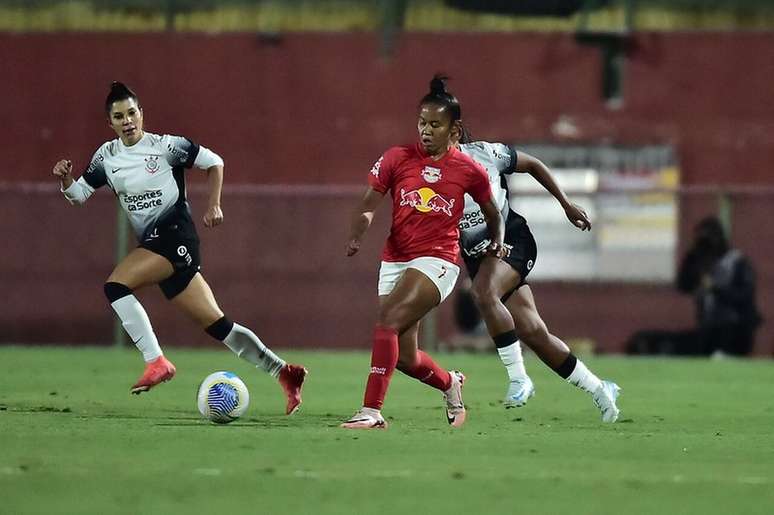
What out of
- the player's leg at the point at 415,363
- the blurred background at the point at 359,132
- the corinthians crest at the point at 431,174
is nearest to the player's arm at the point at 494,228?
the corinthians crest at the point at 431,174

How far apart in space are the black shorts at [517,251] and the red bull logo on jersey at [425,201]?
1441 millimetres

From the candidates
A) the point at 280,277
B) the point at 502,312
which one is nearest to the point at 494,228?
the point at 502,312

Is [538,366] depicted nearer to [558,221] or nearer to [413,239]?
[558,221]

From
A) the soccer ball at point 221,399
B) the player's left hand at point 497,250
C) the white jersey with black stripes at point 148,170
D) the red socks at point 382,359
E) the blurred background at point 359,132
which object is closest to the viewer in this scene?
the red socks at point 382,359

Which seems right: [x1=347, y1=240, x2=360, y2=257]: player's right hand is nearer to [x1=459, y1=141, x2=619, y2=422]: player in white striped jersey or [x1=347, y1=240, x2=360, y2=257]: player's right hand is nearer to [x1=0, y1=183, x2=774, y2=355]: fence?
[x1=459, y1=141, x2=619, y2=422]: player in white striped jersey

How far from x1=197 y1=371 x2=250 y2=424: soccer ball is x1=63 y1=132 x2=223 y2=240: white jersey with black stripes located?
167cm

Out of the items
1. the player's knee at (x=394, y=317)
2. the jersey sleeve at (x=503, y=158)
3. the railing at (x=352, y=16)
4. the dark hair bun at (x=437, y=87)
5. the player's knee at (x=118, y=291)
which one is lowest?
the player's knee at (x=118, y=291)

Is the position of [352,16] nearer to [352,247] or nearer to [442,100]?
[442,100]

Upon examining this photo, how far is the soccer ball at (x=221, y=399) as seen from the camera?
10.4m

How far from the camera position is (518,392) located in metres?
11.4

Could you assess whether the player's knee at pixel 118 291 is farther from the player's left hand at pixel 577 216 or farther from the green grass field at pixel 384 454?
the player's left hand at pixel 577 216

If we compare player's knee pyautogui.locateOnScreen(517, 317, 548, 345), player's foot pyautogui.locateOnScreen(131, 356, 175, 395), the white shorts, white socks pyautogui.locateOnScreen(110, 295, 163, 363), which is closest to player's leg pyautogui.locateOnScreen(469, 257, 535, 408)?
player's knee pyautogui.locateOnScreen(517, 317, 548, 345)

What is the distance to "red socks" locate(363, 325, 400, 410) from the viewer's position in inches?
388

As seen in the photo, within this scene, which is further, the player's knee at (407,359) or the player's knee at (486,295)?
the player's knee at (486,295)
